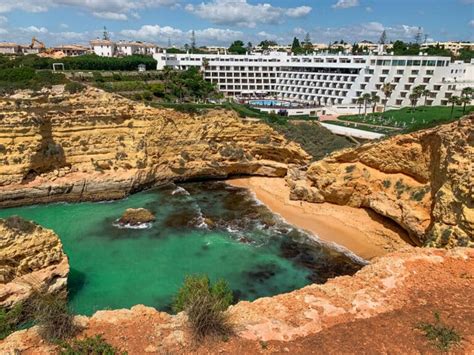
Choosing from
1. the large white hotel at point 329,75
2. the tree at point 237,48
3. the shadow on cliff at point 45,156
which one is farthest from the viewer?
the tree at point 237,48

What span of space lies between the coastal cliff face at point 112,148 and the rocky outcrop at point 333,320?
26.9 meters

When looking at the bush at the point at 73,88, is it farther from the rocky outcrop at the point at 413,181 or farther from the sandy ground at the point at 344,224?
the rocky outcrop at the point at 413,181

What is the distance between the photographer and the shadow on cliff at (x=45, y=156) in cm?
3746

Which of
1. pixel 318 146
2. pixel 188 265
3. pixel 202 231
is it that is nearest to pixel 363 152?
pixel 318 146

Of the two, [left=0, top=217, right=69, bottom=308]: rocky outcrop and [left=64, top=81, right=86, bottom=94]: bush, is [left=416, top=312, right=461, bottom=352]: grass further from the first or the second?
[left=64, top=81, right=86, bottom=94]: bush

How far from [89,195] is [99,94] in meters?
11.7

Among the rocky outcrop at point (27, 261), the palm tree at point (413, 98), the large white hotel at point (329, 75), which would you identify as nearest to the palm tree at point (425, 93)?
the palm tree at point (413, 98)

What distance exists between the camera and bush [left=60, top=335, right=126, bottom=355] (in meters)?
11.7

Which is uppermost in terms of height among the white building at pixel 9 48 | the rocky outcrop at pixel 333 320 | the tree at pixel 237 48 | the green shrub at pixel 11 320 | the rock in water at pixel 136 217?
the tree at pixel 237 48

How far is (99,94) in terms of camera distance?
41750mm

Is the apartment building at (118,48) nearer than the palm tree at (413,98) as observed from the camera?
No

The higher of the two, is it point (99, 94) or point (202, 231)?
point (99, 94)

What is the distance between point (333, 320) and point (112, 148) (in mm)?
32781

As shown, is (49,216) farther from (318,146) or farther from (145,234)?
(318,146)
